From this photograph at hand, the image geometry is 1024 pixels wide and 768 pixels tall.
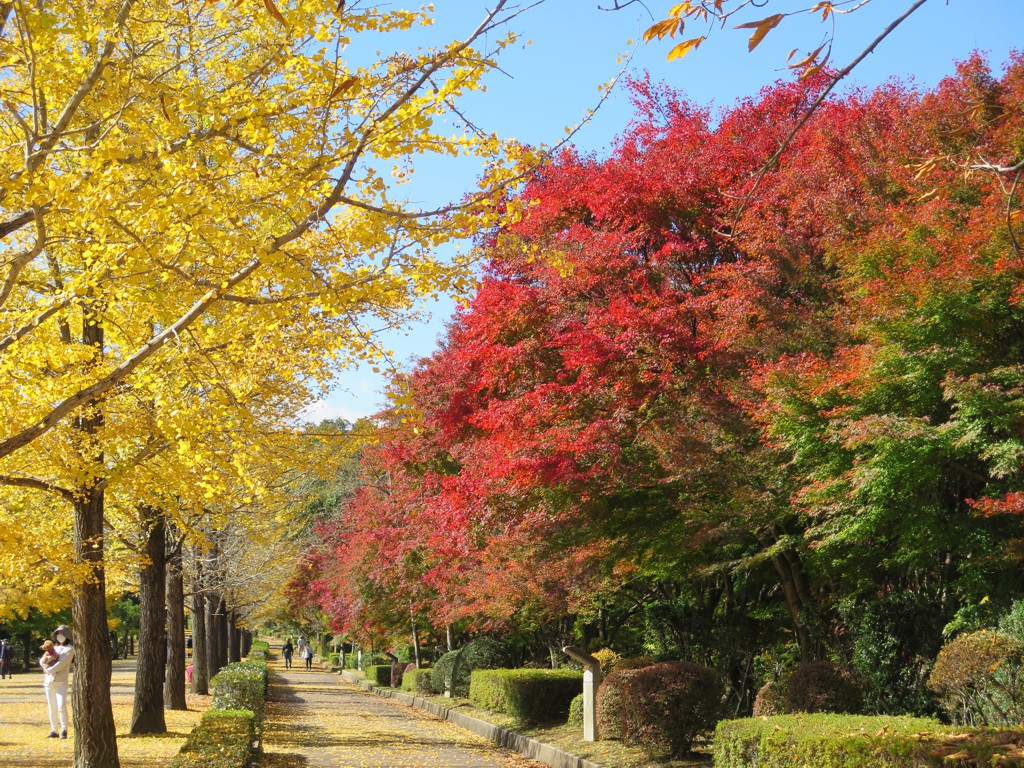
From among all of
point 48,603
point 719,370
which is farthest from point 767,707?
point 48,603

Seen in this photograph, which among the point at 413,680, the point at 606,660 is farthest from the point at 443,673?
the point at 606,660

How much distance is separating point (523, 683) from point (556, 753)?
3812 mm

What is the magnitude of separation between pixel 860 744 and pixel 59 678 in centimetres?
1234

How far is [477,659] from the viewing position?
23953 millimetres

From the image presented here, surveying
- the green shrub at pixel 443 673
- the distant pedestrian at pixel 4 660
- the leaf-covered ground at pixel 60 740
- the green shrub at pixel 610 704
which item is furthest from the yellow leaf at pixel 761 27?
the distant pedestrian at pixel 4 660

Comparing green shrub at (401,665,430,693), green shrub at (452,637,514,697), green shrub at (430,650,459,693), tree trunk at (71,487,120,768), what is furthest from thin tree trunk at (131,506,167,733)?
green shrub at (401,665,430,693)

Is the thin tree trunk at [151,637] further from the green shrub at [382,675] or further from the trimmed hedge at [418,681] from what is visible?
the green shrub at [382,675]

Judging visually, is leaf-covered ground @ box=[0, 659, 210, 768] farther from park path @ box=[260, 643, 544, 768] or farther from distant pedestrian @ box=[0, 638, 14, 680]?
distant pedestrian @ box=[0, 638, 14, 680]

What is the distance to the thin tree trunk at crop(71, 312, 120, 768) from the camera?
10.7 metres

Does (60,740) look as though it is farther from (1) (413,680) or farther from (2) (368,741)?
(1) (413,680)

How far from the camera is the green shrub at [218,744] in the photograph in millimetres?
8305

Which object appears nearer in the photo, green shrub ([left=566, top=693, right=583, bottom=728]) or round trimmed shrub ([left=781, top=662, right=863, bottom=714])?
round trimmed shrub ([left=781, top=662, right=863, bottom=714])

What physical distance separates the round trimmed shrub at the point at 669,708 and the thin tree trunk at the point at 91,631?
20.2 feet

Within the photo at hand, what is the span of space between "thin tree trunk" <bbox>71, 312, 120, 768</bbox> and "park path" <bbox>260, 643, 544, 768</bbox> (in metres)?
2.38
